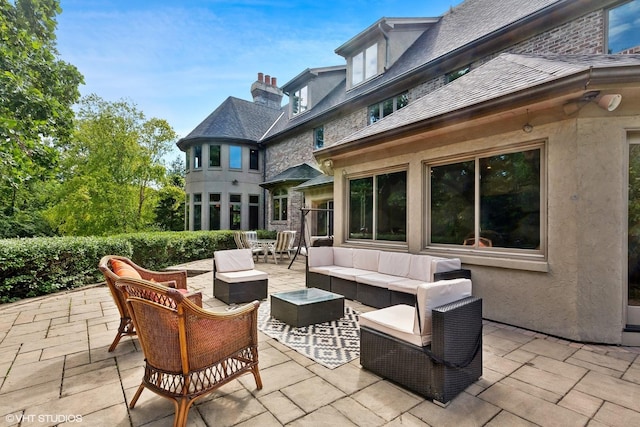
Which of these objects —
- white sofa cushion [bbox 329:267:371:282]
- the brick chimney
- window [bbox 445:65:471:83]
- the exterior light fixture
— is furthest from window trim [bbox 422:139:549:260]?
the brick chimney

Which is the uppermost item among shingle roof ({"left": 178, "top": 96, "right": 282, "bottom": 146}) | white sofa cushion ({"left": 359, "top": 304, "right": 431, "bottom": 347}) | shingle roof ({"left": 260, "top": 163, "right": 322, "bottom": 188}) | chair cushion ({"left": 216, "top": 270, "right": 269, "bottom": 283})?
shingle roof ({"left": 178, "top": 96, "right": 282, "bottom": 146})

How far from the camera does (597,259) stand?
11.2 feet

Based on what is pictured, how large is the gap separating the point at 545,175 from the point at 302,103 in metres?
12.1

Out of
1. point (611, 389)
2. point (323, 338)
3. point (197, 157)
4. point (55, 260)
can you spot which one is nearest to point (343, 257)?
point (323, 338)

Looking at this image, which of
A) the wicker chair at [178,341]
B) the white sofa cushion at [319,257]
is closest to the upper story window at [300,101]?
the white sofa cushion at [319,257]

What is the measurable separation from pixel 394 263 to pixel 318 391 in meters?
3.08

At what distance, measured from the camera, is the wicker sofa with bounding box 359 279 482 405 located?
2.26 m

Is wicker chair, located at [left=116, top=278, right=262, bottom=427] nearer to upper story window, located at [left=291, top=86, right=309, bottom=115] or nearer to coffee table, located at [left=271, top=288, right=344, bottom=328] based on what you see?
coffee table, located at [left=271, top=288, right=344, bottom=328]

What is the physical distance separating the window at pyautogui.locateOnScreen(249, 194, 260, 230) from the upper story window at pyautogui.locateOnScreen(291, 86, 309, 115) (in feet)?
16.3

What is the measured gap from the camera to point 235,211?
51.8 feet

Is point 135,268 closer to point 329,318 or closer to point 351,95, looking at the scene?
point 329,318

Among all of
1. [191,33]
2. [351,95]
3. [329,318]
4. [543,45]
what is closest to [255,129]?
[351,95]

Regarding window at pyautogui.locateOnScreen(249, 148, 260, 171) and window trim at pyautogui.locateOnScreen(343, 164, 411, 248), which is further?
window at pyautogui.locateOnScreen(249, 148, 260, 171)

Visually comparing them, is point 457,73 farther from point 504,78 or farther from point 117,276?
point 117,276
